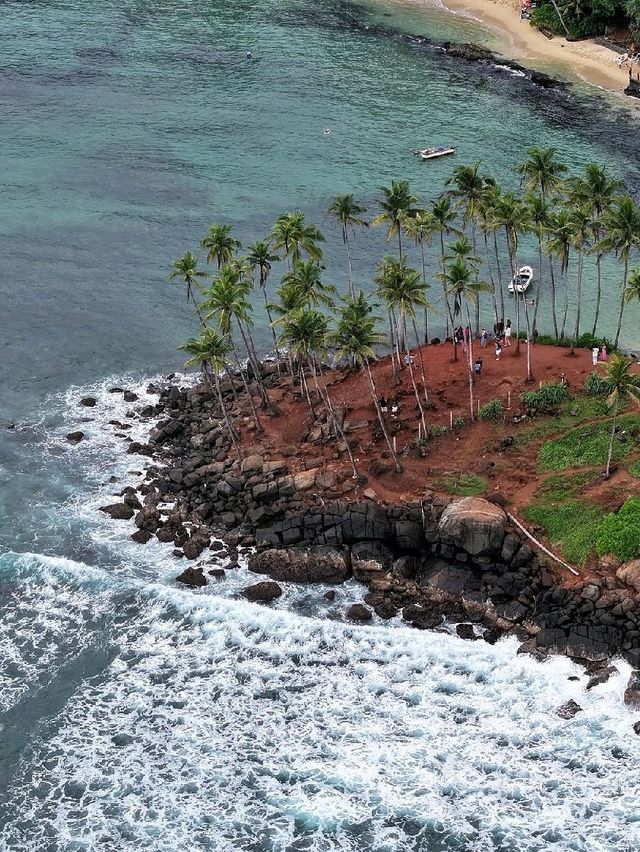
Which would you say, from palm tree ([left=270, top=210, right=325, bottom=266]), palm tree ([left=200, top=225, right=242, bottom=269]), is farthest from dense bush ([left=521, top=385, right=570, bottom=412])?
palm tree ([left=200, top=225, right=242, bottom=269])

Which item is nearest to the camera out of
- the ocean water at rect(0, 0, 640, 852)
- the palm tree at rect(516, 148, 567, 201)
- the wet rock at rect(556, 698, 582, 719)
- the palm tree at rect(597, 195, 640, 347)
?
the ocean water at rect(0, 0, 640, 852)

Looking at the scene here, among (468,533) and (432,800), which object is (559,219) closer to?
(468,533)

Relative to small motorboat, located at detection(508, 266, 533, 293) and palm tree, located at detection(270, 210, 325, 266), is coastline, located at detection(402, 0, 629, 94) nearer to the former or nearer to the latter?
small motorboat, located at detection(508, 266, 533, 293)

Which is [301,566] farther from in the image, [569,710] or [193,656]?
[569,710]

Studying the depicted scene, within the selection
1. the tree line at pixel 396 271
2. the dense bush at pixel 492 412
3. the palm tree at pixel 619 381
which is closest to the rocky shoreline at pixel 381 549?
the tree line at pixel 396 271

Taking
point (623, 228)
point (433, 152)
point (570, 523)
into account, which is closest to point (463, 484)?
point (570, 523)

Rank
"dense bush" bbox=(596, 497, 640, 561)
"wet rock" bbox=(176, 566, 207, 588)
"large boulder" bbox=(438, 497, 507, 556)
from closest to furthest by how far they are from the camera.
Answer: "dense bush" bbox=(596, 497, 640, 561)
"large boulder" bbox=(438, 497, 507, 556)
"wet rock" bbox=(176, 566, 207, 588)

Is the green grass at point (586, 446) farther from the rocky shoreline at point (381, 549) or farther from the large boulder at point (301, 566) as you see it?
the large boulder at point (301, 566)
